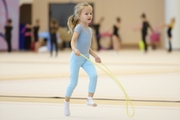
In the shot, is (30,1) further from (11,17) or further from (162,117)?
(162,117)

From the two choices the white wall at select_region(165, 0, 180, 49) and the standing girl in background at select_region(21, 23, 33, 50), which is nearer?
the white wall at select_region(165, 0, 180, 49)

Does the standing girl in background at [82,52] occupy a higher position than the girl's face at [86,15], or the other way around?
the girl's face at [86,15]

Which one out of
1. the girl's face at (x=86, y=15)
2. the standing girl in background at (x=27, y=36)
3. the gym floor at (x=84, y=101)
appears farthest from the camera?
the standing girl in background at (x=27, y=36)

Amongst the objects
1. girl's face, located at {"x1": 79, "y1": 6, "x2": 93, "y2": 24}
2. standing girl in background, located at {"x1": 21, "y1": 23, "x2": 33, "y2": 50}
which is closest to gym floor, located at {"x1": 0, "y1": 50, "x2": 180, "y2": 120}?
girl's face, located at {"x1": 79, "y1": 6, "x2": 93, "y2": 24}

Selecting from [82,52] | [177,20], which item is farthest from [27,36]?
[82,52]

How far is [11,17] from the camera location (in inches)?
793

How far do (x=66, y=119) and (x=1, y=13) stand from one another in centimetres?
1726

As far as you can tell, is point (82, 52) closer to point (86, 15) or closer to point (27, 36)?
point (86, 15)

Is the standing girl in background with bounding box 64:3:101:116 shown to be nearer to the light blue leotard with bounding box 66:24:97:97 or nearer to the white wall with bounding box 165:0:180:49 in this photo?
the light blue leotard with bounding box 66:24:97:97

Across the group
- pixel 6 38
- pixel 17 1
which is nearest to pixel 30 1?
pixel 17 1

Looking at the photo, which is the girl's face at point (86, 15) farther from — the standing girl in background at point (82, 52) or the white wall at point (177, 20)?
the white wall at point (177, 20)

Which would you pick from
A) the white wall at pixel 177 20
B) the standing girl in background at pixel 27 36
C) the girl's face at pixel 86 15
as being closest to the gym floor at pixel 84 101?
the girl's face at pixel 86 15

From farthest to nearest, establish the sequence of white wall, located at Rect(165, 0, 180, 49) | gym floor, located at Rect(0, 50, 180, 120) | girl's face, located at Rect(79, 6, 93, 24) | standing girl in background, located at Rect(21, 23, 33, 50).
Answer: standing girl in background, located at Rect(21, 23, 33, 50) → white wall, located at Rect(165, 0, 180, 49) → girl's face, located at Rect(79, 6, 93, 24) → gym floor, located at Rect(0, 50, 180, 120)

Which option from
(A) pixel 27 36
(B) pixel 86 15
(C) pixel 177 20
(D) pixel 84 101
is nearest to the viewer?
(B) pixel 86 15
